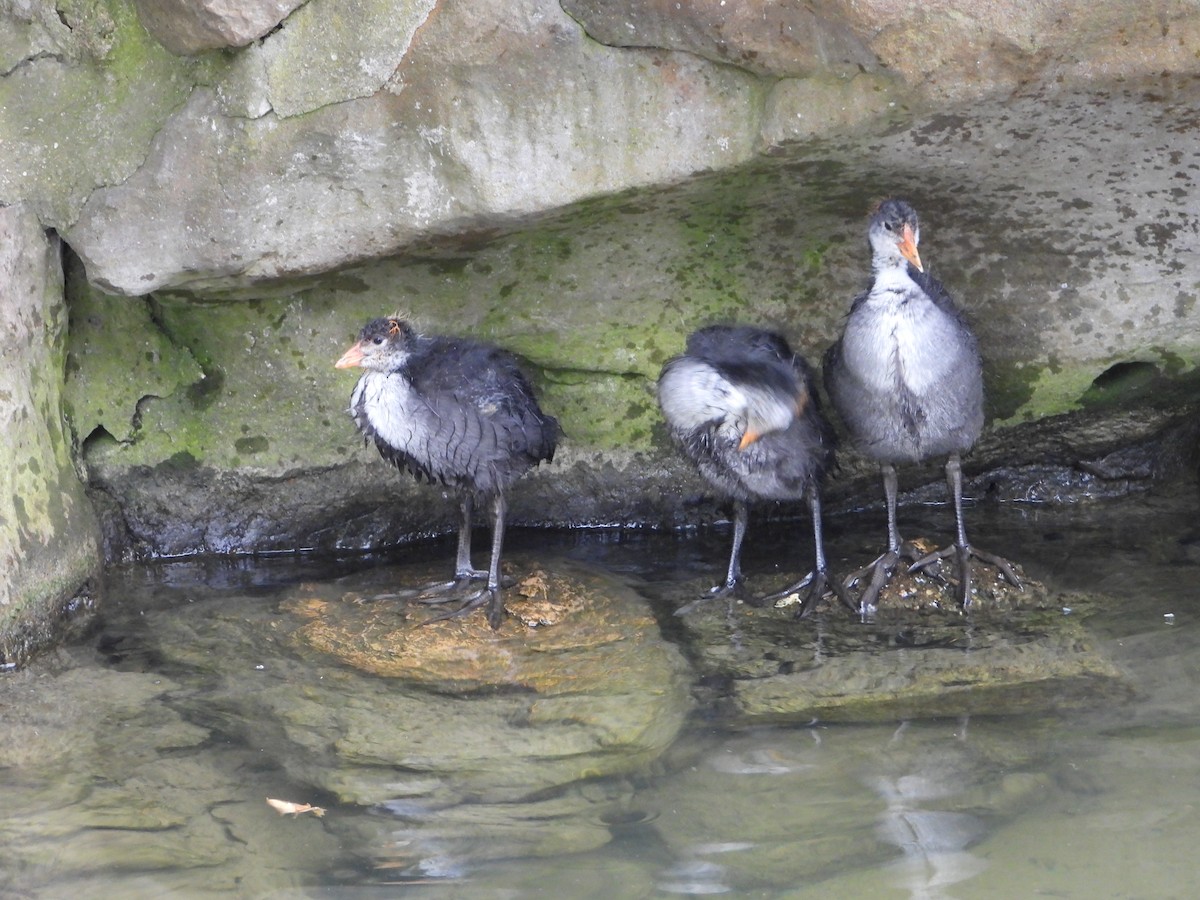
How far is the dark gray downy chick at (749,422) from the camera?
4.95 metres

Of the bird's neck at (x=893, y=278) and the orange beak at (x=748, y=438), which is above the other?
the bird's neck at (x=893, y=278)

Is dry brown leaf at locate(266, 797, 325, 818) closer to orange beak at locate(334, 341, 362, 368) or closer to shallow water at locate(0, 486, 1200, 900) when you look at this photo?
shallow water at locate(0, 486, 1200, 900)

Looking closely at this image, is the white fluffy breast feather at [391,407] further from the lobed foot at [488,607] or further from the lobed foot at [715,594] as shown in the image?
the lobed foot at [715,594]

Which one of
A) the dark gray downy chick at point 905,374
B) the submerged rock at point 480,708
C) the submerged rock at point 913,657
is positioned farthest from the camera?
the dark gray downy chick at point 905,374

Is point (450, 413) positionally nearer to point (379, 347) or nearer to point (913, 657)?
point (379, 347)

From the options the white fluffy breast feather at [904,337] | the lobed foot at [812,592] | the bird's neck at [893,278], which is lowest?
the lobed foot at [812,592]

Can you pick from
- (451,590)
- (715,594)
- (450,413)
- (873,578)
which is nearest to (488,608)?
(451,590)

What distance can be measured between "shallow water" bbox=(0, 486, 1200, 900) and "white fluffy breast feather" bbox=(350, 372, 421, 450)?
915 millimetres

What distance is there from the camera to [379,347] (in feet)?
16.8

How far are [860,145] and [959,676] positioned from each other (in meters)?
1.78

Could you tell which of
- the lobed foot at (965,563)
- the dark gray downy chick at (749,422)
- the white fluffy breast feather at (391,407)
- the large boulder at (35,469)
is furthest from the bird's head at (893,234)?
the large boulder at (35,469)

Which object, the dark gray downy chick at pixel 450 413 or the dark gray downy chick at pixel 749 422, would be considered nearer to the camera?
the dark gray downy chick at pixel 749 422

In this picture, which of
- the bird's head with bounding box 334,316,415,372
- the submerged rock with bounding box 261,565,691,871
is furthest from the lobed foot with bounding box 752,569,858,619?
the bird's head with bounding box 334,316,415,372

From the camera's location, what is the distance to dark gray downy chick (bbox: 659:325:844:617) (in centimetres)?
495
